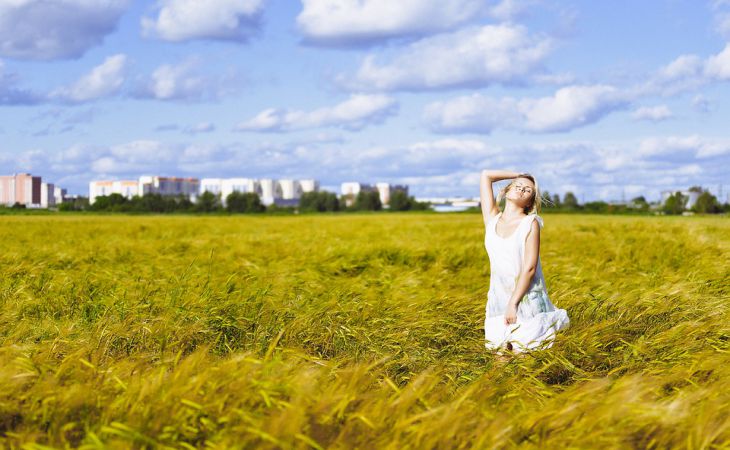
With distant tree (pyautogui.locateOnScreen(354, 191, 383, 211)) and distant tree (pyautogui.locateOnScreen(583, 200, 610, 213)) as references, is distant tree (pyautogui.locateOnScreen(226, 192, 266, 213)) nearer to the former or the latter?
distant tree (pyautogui.locateOnScreen(354, 191, 383, 211))

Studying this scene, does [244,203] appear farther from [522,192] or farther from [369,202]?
[522,192]

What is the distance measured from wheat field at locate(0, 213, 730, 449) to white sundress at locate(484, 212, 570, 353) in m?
0.15

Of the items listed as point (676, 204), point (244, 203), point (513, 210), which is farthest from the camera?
point (676, 204)

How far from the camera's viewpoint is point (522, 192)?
462 cm

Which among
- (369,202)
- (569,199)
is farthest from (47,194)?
(569,199)

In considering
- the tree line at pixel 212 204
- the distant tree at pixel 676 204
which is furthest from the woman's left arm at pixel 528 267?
the distant tree at pixel 676 204

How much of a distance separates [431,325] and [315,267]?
12.7 feet

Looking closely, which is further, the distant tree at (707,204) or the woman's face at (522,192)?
the distant tree at (707,204)

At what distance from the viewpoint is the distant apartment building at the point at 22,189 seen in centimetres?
16129

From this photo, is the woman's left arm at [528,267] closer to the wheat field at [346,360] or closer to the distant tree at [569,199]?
the wheat field at [346,360]

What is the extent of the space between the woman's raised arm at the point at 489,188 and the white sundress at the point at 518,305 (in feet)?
0.58

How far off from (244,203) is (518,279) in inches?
4542

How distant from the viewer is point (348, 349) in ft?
15.6

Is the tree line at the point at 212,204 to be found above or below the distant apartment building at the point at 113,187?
below
